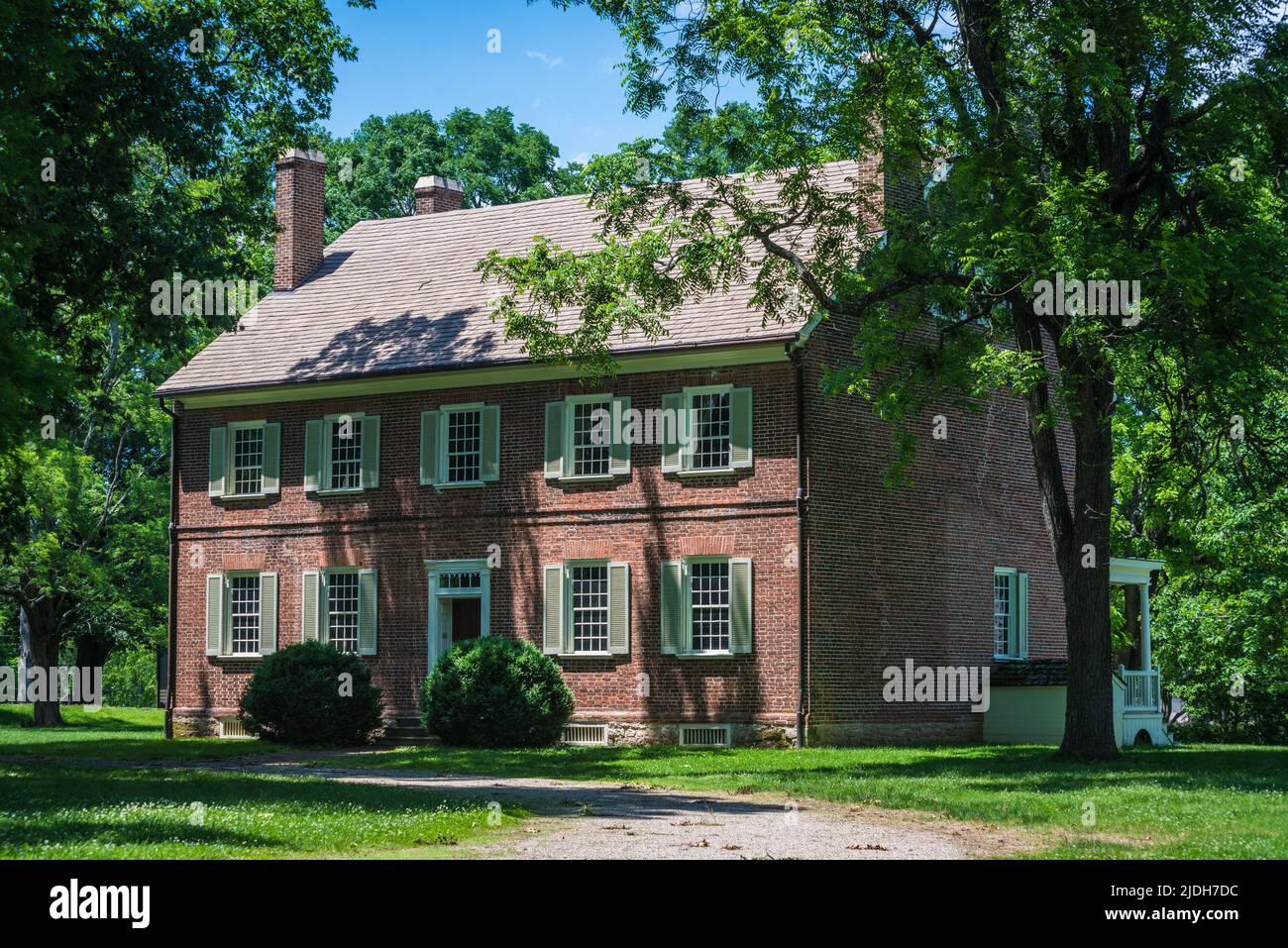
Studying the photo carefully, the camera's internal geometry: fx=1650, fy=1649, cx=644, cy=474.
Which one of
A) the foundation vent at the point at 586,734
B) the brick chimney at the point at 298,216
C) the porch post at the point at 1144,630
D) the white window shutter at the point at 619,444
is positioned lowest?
the foundation vent at the point at 586,734

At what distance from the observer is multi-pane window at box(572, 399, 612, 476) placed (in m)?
29.4

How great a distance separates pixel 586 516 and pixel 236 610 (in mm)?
8359

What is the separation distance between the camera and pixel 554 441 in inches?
1178

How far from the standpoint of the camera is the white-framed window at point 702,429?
28.2m

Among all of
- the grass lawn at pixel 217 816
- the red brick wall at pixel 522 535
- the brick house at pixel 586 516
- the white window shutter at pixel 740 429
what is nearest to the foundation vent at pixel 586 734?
the brick house at pixel 586 516

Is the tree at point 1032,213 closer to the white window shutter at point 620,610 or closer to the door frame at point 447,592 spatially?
the white window shutter at point 620,610

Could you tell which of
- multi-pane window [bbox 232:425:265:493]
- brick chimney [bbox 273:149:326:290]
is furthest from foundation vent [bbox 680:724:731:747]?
brick chimney [bbox 273:149:326:290]

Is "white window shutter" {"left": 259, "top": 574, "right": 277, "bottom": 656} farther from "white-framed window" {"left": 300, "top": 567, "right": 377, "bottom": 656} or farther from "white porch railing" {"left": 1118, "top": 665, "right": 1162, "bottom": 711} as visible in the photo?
"white porch railing" {"left": 1118, "top": 665, "right": 1162, "bottom": 711}

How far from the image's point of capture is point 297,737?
28812mm

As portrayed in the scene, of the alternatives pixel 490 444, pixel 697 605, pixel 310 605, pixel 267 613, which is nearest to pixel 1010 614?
pixel 697 605

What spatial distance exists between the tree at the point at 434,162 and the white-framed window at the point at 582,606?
24.2 metres

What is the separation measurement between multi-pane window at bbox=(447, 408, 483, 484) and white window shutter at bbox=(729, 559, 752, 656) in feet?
18.8

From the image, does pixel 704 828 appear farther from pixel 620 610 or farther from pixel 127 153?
pixel 127 153
